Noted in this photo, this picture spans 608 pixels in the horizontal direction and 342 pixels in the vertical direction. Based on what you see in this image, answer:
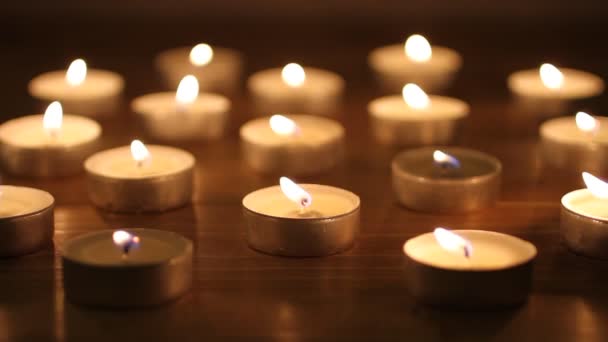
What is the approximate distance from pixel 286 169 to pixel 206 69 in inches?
24.3

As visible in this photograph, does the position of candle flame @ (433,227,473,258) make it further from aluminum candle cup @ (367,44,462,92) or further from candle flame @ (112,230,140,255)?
aluminum candle cup @ (367,44,462,92)

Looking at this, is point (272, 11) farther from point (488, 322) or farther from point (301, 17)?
point (488, 322)

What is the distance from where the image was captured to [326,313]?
1.34 m

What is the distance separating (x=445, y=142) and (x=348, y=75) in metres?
0.53

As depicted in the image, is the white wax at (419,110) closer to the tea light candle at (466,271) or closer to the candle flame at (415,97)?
the candle flame at (415,97)

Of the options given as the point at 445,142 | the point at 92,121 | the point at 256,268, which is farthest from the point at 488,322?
the point at 92,121

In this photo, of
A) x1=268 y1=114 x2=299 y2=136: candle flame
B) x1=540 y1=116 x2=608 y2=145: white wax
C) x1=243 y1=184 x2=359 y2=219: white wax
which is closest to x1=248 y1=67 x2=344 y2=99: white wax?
x1=268 y1=114 x2=299 y2=136: candle flame

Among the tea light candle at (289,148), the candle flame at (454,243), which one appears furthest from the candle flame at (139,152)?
the candle flame at (454,243)

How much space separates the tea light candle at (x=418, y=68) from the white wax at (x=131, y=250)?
3.61 ft

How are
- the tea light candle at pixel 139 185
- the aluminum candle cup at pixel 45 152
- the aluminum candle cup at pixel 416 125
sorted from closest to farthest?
the tea light candle at pixel 139 185, the aluminum candle cup at pixel 45 152, the aluminum candle cup at pixel 416 125

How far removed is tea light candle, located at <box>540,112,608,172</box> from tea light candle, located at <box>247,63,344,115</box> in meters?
0.47

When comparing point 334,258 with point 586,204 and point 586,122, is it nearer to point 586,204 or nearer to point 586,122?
point 586,204

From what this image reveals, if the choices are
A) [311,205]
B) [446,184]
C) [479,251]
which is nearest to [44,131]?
[311,205]

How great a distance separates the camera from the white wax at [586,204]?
5.09ft
